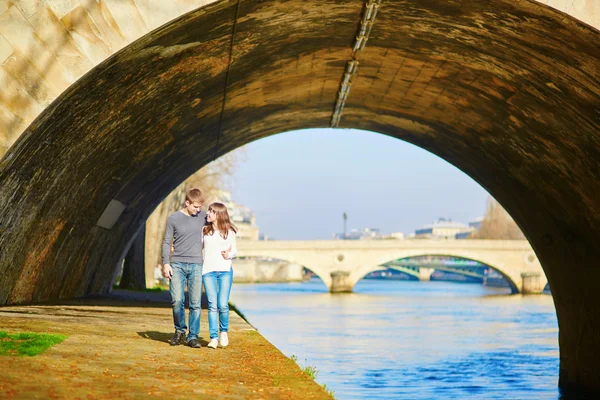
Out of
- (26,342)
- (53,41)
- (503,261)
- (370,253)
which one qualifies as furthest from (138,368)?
(370,253)

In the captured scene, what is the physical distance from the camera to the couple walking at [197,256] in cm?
955

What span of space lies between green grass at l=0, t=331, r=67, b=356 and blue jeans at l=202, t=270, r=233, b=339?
1593 mm

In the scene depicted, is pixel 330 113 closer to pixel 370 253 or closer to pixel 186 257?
pixel 186 257

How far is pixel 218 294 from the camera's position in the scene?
32.0 feet

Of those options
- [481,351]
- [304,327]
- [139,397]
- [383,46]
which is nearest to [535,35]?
[383,46]

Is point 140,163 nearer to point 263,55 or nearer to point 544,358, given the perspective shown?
point 263,55

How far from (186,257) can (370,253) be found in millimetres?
59771

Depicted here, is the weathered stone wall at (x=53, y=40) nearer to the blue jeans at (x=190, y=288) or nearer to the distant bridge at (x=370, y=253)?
the blue jeans at (x=190, y=288)

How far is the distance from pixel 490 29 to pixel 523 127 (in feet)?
9.32

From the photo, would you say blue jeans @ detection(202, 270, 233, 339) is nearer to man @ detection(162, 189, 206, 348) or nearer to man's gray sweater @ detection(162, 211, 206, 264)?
man @ detection(162, 189, 206, 348)

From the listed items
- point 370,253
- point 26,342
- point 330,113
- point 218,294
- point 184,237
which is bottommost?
point 26,342

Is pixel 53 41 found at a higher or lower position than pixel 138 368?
higher

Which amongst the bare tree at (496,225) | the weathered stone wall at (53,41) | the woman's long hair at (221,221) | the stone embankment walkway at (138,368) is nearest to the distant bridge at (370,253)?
the bare tree at (496,225)

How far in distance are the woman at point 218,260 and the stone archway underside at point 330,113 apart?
76.9 inches
